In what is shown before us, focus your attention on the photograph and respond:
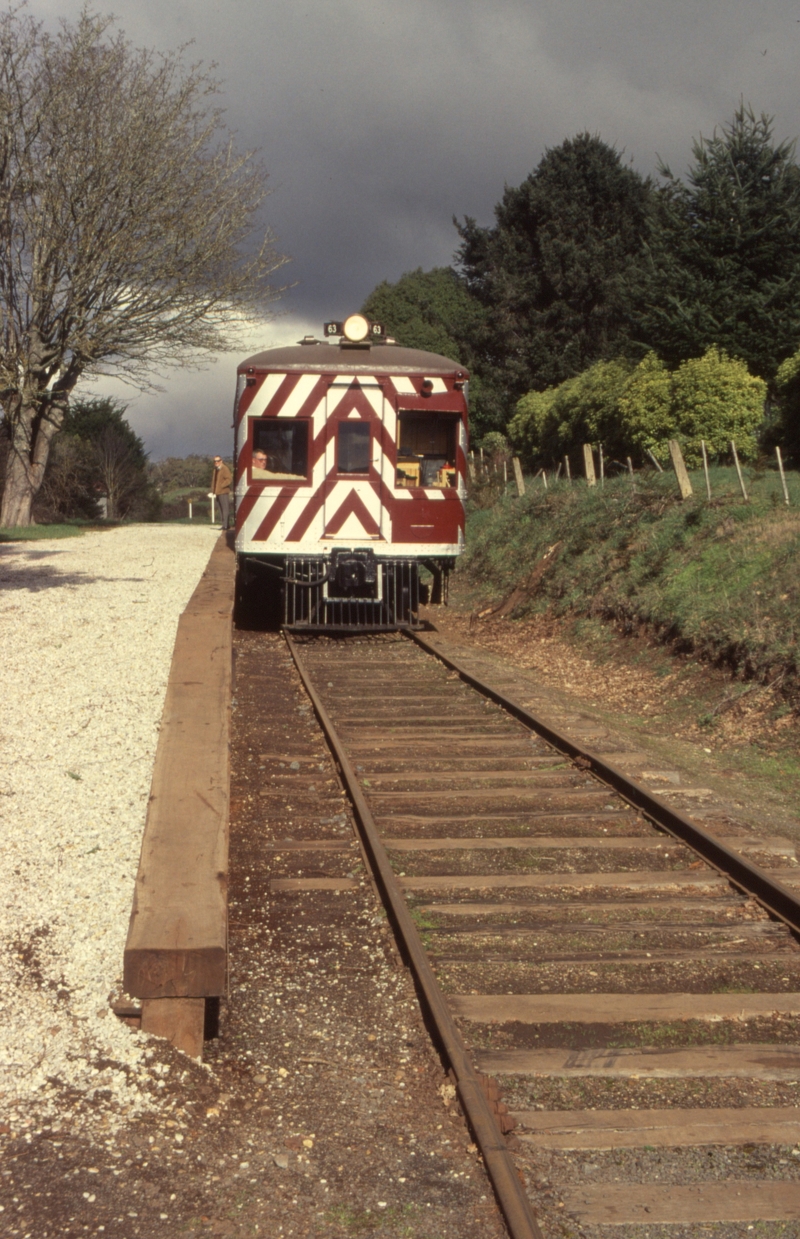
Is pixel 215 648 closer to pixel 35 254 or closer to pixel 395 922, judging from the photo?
pixel 395 922

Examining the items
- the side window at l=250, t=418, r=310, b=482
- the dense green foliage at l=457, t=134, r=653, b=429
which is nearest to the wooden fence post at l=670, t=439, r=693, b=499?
the side window at l=250, t=418, r=310, b=482

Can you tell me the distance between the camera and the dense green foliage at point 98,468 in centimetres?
4556

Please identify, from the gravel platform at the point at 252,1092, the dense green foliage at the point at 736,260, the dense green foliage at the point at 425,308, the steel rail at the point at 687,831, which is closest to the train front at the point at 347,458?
the steel rail at the point at 687,831

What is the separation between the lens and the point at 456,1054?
3582 mm

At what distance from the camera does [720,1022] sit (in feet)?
13.1

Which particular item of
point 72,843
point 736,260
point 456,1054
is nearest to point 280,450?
point 72,843

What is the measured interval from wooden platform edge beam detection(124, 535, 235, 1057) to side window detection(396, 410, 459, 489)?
6220 millimetres

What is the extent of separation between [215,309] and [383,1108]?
28.7m

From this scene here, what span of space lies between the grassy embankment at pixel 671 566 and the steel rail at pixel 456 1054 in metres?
4.41

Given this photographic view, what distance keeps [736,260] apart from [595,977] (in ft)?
78.7

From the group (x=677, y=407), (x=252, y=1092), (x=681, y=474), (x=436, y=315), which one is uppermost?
(x=436, y=315)

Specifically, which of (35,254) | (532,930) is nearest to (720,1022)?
(532,930)

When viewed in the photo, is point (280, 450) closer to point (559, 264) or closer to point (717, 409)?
point (717, 409)

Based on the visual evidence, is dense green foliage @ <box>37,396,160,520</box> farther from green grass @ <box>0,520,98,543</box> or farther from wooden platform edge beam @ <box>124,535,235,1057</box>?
wooden platform edge beam @ <box>124,535,235,1057</box>
